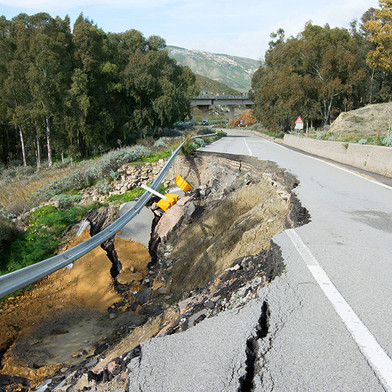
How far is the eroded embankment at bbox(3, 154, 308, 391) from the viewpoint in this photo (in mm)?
4566

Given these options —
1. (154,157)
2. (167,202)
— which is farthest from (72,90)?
(167,202)

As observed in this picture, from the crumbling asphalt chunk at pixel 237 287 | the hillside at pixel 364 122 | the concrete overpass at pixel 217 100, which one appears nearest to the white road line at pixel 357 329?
the crumbling asphalt chunk at pixel 237 287

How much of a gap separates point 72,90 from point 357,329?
1196 inches

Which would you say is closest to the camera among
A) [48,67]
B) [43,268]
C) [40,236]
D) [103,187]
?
[43,268]

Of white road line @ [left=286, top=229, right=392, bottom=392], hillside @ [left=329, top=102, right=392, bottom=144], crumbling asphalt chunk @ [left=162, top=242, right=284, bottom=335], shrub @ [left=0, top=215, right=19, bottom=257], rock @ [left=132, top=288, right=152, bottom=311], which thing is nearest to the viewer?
white road line @ [left=286, top=229, right=392, bottom=392]

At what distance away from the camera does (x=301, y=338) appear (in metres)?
3.13

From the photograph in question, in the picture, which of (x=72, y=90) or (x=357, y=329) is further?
(x=72, y=90)

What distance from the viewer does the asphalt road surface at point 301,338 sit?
2686 millimetres

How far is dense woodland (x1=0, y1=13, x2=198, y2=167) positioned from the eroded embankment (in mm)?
18515

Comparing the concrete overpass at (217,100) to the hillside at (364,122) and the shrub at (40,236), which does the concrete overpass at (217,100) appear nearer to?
the hillside at (364,122)

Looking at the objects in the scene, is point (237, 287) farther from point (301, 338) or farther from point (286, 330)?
point (301, 338)

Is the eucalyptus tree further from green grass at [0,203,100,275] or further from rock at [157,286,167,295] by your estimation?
rock at [157,286,167,295]

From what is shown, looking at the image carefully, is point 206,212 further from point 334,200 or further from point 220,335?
point 220,335

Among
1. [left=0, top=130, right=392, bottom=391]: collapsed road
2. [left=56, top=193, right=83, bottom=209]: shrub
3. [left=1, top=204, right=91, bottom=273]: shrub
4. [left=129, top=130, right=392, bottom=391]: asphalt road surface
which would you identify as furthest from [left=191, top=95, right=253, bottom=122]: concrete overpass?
[left=129, top=130, right=392, bottom=391]: asphalt road surface
